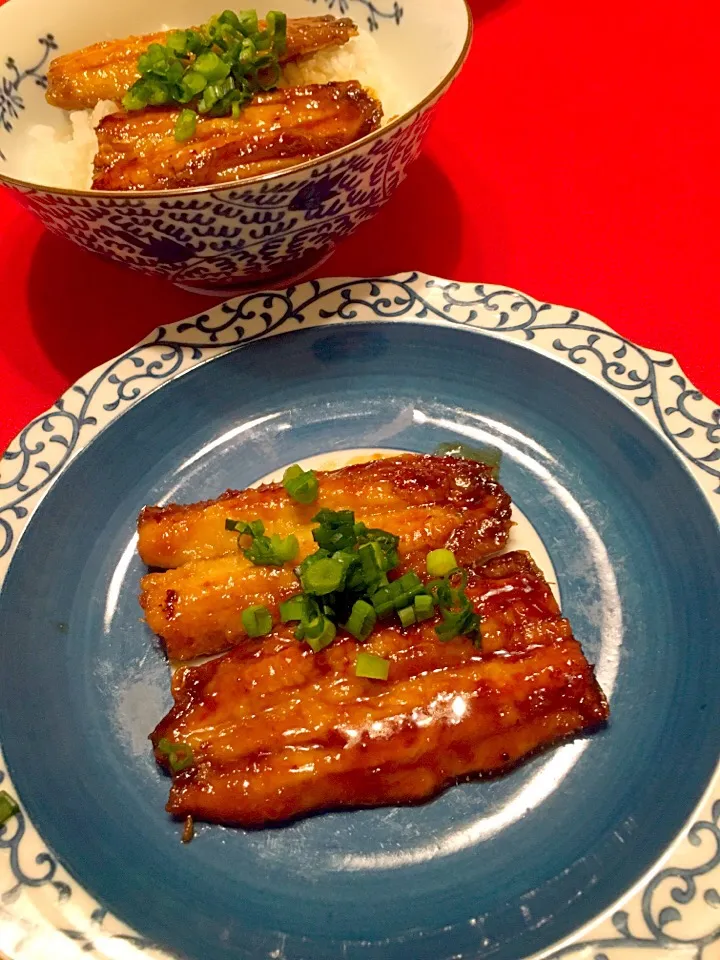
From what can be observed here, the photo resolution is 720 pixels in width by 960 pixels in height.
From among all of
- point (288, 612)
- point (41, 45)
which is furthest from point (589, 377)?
point (41, 45)

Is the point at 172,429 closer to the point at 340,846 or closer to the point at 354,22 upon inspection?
the point at 340,846

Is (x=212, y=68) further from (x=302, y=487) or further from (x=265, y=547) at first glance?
(x=265, y=547)

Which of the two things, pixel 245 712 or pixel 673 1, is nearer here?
pixel 245 712

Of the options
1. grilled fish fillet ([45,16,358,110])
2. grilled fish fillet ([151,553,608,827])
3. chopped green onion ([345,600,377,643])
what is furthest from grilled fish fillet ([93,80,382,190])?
grilled fish fillet ([151,553,608,827])

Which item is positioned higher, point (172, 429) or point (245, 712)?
point (172, 429)

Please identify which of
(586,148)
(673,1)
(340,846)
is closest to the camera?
(340,846)

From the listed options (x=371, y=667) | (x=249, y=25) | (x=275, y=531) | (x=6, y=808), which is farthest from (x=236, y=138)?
(x=6, y=808)

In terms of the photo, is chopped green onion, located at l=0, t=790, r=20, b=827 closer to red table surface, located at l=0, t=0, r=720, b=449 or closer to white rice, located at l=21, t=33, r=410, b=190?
red table surface, located at l=0, t=0, r=720, b=449
